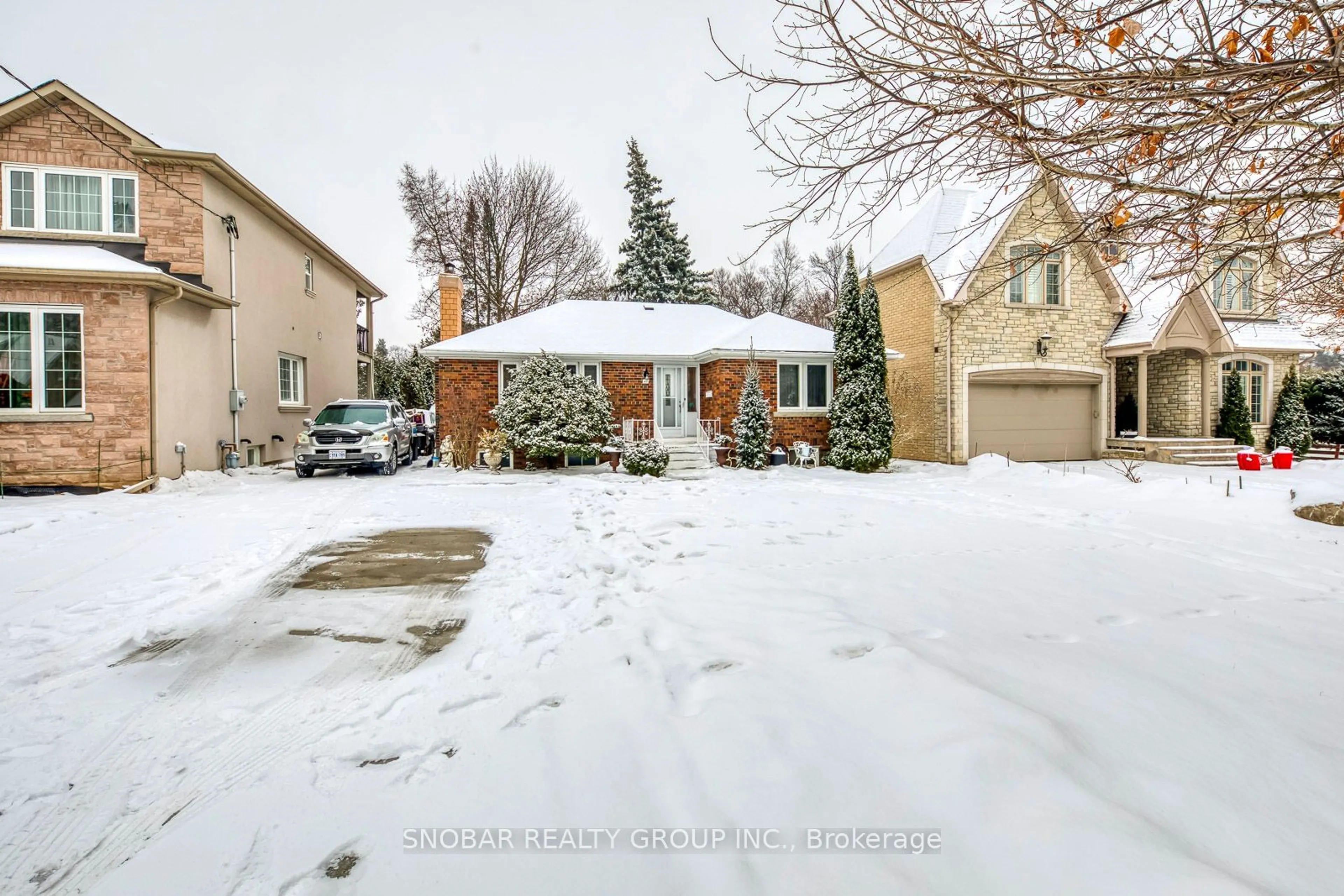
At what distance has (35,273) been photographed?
1062 centimetres

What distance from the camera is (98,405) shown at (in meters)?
11.2

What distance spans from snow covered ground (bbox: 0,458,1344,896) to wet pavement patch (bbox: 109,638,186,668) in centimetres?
2

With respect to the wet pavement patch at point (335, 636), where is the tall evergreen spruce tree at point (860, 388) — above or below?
above

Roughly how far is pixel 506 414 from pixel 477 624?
1060 cm

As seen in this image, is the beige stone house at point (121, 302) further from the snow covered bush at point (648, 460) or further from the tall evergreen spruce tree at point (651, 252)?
the tall evergreen spruce tree at point (651, 252)

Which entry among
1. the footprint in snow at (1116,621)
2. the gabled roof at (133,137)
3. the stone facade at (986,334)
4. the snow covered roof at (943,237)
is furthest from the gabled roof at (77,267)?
the stone facade at (986,334)

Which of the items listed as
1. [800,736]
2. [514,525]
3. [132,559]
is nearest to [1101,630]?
[800,736]

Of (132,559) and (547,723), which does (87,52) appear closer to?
(132,559)

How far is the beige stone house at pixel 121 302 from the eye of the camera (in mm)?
10969

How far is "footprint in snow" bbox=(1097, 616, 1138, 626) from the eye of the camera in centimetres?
420

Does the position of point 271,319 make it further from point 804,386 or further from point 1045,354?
point 1045,354

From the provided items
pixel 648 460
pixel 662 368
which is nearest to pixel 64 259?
pixel 648 460

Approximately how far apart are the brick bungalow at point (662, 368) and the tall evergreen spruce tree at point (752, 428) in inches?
50.7

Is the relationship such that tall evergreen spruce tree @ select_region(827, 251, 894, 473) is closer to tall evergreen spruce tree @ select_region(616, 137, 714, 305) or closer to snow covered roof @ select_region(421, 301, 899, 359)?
snow covered roof @ select_region(421, 301, 899, 359)
